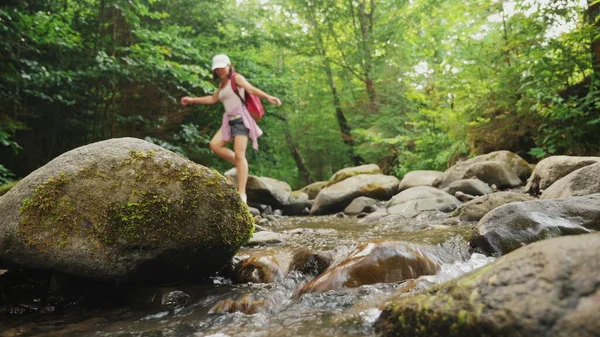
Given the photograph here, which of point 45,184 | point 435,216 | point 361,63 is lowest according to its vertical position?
point 435,216

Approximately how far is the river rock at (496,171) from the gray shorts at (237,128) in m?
5.21

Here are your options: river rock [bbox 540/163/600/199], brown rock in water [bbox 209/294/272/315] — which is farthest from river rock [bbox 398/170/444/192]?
brown rock in water [bbox 209/294/272/315]

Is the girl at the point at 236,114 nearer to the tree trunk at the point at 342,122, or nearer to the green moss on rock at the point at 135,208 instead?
the green moss on rock at the point at 135,208

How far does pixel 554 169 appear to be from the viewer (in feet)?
17.8

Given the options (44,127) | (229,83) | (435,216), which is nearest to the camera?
(229,83)

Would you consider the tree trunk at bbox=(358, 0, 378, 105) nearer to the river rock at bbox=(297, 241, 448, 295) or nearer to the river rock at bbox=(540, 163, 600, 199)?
the river rock at bbox=(540, 163, 600, 199)

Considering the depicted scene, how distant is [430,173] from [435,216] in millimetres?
4262

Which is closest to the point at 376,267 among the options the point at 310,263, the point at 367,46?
the point at 310,263

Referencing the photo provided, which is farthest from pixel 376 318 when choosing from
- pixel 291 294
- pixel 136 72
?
pixel 136 72

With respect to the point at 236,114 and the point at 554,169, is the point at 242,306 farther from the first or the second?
the point at 554,169

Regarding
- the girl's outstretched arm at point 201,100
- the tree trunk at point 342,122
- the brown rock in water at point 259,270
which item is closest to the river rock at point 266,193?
the girl's outstretched arm at point 201,100

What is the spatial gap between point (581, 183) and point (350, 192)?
500cm

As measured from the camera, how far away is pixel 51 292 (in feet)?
8.29

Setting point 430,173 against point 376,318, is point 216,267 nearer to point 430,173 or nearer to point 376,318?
point 376,318
